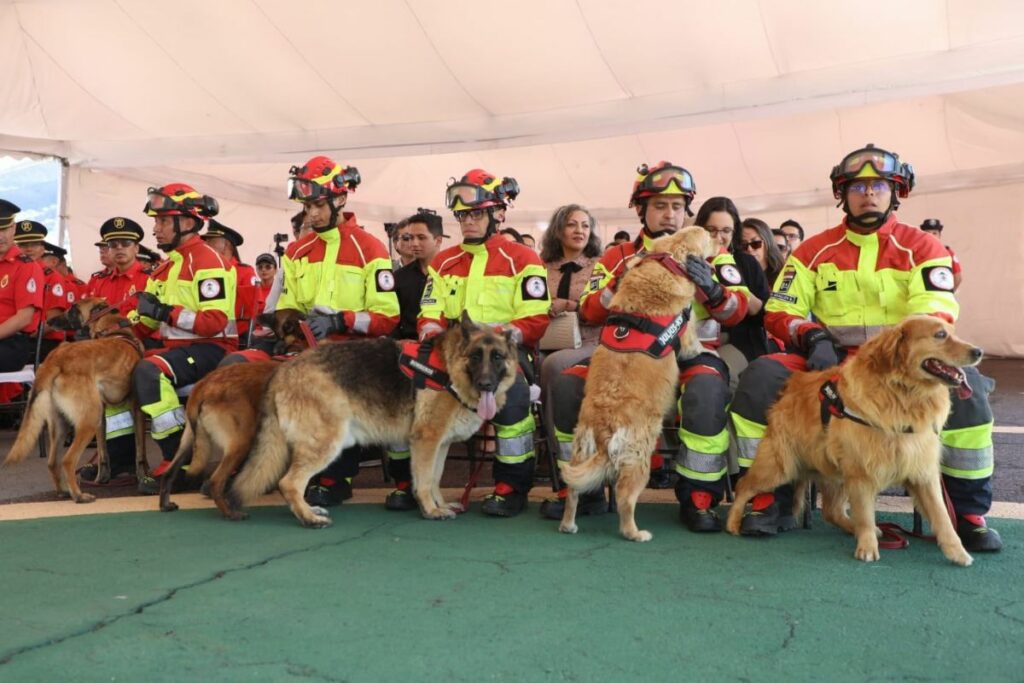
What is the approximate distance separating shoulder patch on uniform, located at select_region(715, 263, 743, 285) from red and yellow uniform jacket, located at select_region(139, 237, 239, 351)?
3274 millimetres

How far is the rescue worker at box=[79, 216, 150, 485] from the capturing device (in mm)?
5867

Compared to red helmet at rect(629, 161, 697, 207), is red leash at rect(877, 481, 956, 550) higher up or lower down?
lower down

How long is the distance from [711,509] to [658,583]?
1.03 metres

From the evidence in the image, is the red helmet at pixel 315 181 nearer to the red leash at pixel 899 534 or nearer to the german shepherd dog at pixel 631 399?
the german shepherd dog at pixel 631 399

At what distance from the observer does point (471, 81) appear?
9719mm

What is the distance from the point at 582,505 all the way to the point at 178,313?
300 cm

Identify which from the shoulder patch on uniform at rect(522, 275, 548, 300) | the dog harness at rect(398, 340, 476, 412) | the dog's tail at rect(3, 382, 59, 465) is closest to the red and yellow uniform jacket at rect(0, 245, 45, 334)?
the dog's tail at rect(3, 382, 59, 465)

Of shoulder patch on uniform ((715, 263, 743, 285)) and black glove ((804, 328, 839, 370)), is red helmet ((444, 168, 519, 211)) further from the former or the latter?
black glove ((804, 328, 839, 370))

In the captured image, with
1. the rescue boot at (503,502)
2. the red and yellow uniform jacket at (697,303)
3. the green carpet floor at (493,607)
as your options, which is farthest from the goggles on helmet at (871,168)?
the rescue boot at (503,502)

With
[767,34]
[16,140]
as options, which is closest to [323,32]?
[16,140]

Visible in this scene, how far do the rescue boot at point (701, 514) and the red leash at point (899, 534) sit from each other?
0.73m

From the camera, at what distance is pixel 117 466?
599cm

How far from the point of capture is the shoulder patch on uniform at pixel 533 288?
5.10m

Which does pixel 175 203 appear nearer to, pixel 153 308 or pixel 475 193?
pixel 153 308
